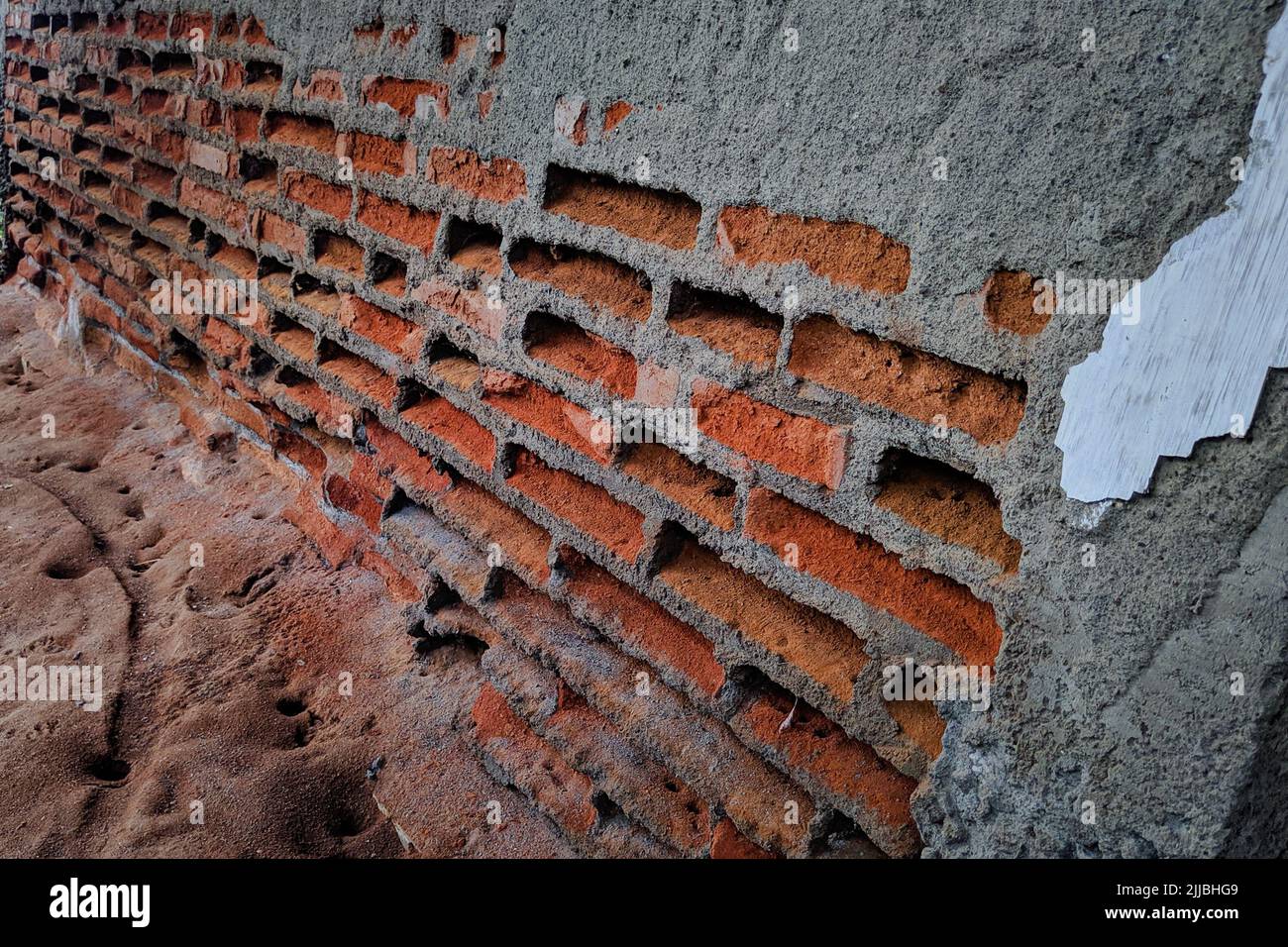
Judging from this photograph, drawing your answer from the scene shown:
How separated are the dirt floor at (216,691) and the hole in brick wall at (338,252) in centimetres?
65

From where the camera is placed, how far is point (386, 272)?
78.4 inches

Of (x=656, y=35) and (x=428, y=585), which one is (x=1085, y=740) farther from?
(x=428, y=585)

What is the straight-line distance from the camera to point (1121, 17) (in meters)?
0.88

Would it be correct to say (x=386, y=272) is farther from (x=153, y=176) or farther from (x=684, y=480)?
(x=153, y=176)

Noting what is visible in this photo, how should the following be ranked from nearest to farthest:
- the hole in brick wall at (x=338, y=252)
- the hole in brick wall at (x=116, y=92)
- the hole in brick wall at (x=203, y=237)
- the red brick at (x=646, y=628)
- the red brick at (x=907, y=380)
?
the red brick at (x=907, y=380) < the red brick at (x=646, y=628) < the hole in brick wall at (x=338, y=252) < the hole in brick wall at (x=203, y=237) < the hole in brick wall at (x=116, y=92)

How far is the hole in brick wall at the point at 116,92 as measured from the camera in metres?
3.10

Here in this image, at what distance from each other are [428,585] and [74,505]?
124 centimetres

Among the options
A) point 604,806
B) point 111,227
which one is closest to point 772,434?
point 604,806

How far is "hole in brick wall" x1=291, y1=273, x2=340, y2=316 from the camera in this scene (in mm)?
2174

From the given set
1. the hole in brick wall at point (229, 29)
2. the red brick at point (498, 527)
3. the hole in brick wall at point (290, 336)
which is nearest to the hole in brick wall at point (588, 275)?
the red brick at point (498, 527)

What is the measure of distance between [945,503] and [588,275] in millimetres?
721

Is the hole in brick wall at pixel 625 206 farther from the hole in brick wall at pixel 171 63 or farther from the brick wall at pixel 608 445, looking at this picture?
the hole in brick wall at pixel 171 63

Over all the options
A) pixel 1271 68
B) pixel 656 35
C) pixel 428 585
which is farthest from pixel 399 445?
pixel 1271 68

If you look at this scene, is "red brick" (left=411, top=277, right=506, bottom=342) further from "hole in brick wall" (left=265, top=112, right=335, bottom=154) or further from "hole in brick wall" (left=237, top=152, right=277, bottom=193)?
"hole in brick wall" (left=237, top=152, right=277, bottom=193)
